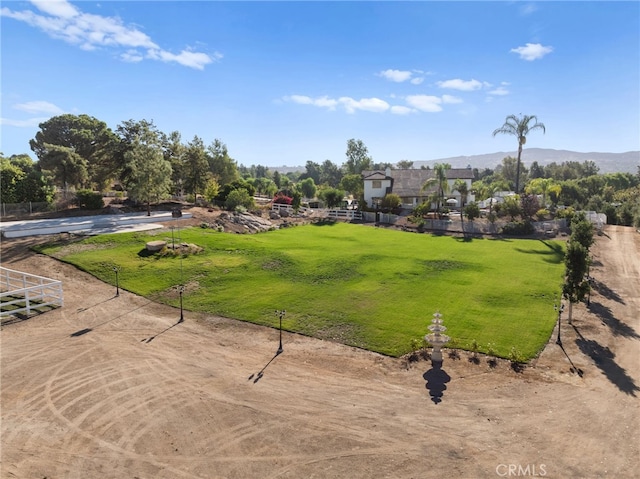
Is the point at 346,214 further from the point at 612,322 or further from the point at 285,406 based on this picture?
the point at 285,406

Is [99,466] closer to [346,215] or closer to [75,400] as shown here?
[75,400]

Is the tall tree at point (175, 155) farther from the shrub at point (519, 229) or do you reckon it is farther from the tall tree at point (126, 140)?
the shrub at point (519, 229)

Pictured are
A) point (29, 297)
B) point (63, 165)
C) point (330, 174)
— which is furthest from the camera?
point (330, 174)

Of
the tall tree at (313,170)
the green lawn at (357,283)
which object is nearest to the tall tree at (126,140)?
the green lawn at (357,283)

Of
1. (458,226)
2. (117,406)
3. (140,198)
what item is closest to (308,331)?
(117,406)

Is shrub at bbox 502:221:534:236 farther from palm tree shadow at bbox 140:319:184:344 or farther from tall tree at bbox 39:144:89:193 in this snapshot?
tall tree at bbox 39:144:89:193

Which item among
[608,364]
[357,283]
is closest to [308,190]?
[357,283]

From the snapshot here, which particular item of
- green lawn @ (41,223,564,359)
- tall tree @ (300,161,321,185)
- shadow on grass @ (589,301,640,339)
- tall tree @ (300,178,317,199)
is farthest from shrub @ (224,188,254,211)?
tall tree @ (300,161,321,185)
